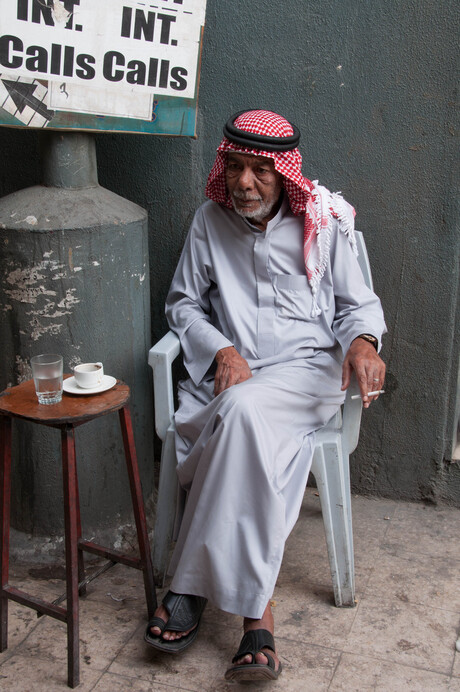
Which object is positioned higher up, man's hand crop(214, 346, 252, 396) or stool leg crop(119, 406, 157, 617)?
man's hand crop(214, 346, 252, 396)

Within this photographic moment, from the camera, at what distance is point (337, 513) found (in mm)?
2748

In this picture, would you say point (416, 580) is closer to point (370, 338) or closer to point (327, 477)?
point (327, 477)

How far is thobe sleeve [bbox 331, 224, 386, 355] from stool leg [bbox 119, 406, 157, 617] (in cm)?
89

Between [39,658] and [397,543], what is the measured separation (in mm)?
1536

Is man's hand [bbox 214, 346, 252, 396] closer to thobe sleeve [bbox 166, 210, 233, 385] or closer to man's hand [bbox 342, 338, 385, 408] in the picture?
thobe sleeve [bbox 166, 210, 233, 385]

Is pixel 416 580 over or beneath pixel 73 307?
beneath

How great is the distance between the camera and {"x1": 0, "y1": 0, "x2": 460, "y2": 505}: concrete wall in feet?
10.1

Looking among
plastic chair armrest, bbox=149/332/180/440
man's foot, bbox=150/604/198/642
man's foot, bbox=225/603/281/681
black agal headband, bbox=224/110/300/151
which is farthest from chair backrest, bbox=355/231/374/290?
man's foot, bbox=150/604/198/642

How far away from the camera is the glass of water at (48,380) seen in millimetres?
2381

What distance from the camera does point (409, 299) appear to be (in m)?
3.31

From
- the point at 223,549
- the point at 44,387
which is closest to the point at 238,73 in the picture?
the point at 44,387

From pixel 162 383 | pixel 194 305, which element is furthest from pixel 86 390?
pixel 194 305

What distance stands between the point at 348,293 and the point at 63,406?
1214 mm

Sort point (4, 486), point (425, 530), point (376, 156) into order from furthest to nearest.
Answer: point (425, 530)
point (376, 156)
point (4, 486)
